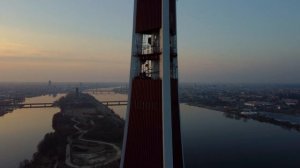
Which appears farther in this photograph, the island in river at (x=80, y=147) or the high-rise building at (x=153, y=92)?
the island in river at (x=80, y=147)

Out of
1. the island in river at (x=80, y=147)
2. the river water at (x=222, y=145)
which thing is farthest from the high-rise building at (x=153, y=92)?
the island in river at (x=80, y=147)

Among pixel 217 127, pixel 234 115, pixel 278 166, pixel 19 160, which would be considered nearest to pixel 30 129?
pixel 19 160

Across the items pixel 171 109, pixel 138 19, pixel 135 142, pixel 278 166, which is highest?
pixel 138 19

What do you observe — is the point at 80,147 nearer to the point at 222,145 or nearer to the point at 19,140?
the point at 19,140

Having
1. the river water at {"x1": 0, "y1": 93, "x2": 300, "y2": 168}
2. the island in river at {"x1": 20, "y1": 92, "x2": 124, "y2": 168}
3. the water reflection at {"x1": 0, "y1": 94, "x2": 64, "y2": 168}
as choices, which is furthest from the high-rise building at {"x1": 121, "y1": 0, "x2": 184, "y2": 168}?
the water reflection at {"x1": 0, "y1": 94, "x2": 64, "y2": 168}

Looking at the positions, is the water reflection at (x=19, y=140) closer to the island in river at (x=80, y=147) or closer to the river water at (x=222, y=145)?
the river water at (x=222, y=145)

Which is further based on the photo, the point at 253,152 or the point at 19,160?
the point at 253,152

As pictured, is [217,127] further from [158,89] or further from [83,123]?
[158,89]

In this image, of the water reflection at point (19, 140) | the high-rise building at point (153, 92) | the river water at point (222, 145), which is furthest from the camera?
the water reflection at point (19, 140)
